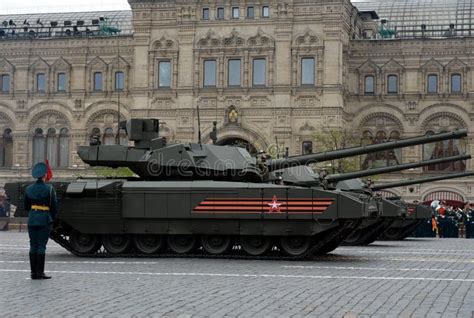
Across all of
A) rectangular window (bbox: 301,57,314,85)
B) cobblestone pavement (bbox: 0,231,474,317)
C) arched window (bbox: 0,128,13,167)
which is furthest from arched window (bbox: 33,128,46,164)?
cobblestone pavement (bbox: 0,231,474,317)

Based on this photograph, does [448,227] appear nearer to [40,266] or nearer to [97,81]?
[97,81]

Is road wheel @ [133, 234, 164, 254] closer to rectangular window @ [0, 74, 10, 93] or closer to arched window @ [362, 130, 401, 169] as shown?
arched window @ [362, 130, 401, 169]

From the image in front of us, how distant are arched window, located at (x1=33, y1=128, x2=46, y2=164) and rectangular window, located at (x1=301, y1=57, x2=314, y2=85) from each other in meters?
18.3

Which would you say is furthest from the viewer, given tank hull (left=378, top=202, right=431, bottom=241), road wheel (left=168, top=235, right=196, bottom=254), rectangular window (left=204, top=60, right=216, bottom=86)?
rectangular window (left=204, top=60, right=216, bottom=86)

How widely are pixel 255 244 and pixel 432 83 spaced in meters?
41.6

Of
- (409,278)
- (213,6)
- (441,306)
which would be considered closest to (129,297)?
(441,306)

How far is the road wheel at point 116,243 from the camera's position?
78.1 ft

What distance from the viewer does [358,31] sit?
67250 millimetres

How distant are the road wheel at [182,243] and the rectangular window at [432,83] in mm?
41373

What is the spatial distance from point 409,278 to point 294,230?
5.65 metres

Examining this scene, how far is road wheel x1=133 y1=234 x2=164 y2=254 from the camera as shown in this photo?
23.7 metres

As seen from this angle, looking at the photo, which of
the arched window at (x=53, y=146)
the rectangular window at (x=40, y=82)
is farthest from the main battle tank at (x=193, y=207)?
the rectangular window at (x=40, y=82)

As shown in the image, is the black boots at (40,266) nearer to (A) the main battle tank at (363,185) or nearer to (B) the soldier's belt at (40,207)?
(B) the soldier's belt at (40,207)

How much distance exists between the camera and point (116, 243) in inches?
939
